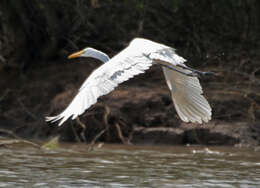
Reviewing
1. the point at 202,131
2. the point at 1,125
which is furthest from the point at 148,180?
the point at 1,125

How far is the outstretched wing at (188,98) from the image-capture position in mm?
6449

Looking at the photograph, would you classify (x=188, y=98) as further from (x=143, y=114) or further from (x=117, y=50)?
(x=117, y=50)

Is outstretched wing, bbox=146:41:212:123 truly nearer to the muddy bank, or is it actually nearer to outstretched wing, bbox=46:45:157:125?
outstretched wing, bbox=46:45:157:125

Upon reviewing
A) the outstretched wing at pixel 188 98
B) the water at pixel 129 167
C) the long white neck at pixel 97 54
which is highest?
the long white neck at pixel 97 54

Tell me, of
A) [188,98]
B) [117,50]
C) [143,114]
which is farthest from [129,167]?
[117,50]

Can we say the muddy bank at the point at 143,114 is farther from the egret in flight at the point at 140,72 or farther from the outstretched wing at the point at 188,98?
the outstretched wing at the point at 188,98

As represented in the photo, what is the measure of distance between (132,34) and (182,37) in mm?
1020

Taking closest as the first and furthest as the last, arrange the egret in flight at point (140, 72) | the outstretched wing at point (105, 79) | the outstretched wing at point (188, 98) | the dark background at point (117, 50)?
the outstretched wing at point (105, 79) → the egret in flight at point (140, 72) → the outstretched wing at point (188, 98) → the dark background at point (117, 50)

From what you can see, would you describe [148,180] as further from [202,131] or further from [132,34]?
[132,34]

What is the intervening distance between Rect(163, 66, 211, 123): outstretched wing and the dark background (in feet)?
10.8

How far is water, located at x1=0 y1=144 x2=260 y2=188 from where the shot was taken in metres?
5.89

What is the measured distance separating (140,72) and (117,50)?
718 cm

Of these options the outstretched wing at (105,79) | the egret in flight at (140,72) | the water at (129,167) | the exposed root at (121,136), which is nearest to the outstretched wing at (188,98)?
the egret in flight at (140,72)

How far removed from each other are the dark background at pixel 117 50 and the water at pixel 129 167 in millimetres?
1176
